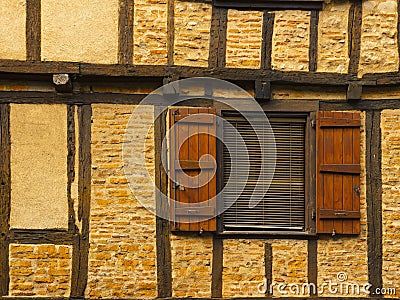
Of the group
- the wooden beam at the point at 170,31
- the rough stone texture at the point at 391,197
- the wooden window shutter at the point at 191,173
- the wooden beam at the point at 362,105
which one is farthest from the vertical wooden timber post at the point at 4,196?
the rough stone texture at the point at 391,197

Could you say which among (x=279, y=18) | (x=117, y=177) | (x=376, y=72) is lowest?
(x=117, y=177)

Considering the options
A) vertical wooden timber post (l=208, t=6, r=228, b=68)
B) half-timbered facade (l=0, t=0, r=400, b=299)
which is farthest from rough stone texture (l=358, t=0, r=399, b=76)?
vertical wooden timber post (l=208, t=6, r=228, b=68)

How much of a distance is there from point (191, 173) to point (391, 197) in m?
2.16

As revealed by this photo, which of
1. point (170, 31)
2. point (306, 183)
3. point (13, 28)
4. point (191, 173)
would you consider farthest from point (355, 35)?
point (13, 28)

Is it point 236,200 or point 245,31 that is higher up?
point 245,31

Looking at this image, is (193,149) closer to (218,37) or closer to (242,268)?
(218,37)

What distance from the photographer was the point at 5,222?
6.62m

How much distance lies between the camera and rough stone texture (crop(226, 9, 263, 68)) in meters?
6.88

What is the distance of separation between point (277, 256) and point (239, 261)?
1.34 feet

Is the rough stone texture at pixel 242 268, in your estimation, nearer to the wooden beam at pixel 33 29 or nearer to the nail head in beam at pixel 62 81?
the nail head in beam at pixel 62 81

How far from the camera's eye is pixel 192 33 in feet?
22.5

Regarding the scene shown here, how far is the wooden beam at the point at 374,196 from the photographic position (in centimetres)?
684

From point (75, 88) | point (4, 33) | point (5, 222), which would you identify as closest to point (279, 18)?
point (75, 88)

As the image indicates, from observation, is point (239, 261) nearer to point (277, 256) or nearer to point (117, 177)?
point (277, 256)
